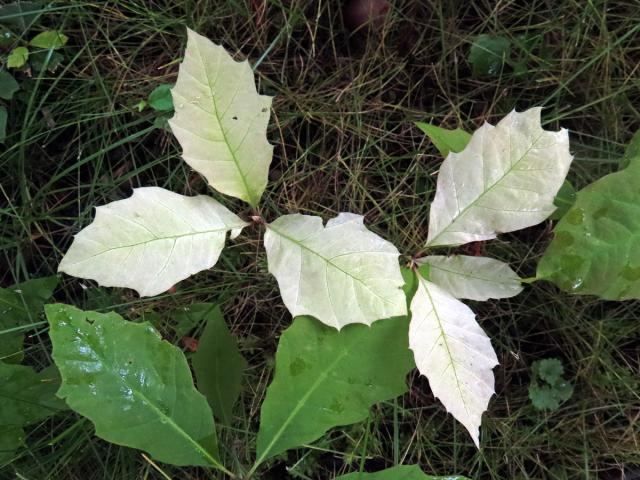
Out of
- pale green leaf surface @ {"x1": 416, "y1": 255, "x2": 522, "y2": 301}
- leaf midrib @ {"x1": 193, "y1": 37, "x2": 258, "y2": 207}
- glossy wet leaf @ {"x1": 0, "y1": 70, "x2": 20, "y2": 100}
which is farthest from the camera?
glossy wet leaf @ {"x1": 0, "y1": 70, "x2": 20, "y2": 100}

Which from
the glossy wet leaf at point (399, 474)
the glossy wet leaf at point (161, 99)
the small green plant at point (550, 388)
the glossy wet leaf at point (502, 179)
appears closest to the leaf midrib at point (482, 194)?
the glossy wet leaf at point (502, 179)

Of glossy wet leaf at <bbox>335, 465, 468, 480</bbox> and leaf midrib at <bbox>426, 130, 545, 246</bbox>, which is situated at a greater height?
leaf midrib at <bbox>426, 130, 545, 246</bbox>

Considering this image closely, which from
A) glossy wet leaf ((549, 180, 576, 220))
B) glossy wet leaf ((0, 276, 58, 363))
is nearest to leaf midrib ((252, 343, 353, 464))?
glossy wet leaf ((549, 180, 576, 220))

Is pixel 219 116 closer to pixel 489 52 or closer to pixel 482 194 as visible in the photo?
pixel 482 194

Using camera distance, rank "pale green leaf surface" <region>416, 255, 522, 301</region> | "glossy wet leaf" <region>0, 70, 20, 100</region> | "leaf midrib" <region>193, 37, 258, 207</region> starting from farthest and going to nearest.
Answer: "glossy wet leaf" <region>0, 70, 20, 100</region>, "pale green leaf surface" <region>416, 255, 522, 301</region>, "leaf midrib" <region>193, 37, 258, 207</region>

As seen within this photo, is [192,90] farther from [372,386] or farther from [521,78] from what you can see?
→ [521,78]

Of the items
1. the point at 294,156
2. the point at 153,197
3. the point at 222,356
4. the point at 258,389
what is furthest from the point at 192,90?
the point at 258,389

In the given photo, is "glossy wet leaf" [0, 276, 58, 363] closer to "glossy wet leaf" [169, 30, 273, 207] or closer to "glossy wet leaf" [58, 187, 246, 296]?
"glossy wet leaf" [58, 187, 246, 296]
